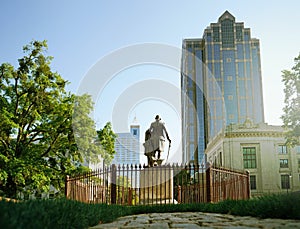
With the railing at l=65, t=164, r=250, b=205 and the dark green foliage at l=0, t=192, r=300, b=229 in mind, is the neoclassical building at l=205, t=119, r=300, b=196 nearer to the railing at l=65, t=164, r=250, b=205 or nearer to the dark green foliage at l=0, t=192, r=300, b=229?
the railing at l=65, t=164, r=250, b=205

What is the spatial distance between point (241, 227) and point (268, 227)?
38 centimetres

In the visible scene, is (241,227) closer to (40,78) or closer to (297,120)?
(40,78)

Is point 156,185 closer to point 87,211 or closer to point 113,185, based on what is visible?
point 113,185

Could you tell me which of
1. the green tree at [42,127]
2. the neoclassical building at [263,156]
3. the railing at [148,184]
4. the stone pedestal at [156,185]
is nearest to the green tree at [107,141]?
the green tree at [42,127]

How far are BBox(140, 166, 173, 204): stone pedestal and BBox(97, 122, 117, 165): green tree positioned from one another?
9228 millimetres

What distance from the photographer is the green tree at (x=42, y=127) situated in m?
18.8

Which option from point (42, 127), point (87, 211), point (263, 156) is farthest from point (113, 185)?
point (263, 156)

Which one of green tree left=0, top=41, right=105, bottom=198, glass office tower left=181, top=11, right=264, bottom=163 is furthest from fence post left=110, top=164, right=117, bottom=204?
glass office tower left=181, top=11, right=264, bottom=163

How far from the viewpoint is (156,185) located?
41.6ft

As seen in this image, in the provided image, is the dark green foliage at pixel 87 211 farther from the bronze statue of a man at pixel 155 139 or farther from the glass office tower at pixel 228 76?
the glass office tower at pixel 228 76

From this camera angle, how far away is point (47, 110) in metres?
20.1

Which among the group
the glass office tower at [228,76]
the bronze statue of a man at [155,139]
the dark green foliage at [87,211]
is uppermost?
the glass office tower at [228,76]

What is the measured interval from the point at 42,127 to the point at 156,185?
30.3 feet

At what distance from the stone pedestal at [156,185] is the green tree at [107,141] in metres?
9.23
